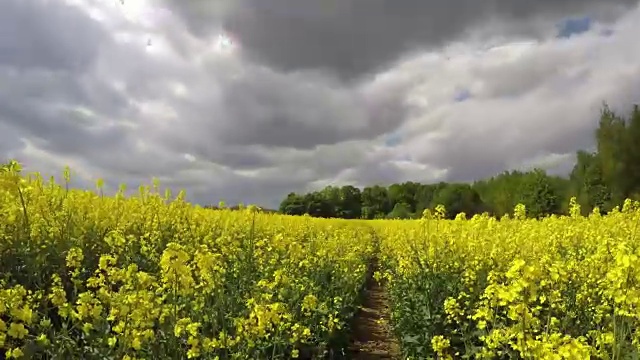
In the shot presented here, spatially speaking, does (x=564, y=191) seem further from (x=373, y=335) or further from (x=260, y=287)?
(x=260, y=287)

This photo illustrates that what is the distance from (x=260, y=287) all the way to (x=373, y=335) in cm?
417

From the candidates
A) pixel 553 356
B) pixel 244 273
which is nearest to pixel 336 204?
pixel 244 273

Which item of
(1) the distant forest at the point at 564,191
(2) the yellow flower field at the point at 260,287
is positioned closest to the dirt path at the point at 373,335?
(2) the yellow flower field at the point at 260,287

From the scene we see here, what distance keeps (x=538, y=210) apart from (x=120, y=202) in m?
32.2

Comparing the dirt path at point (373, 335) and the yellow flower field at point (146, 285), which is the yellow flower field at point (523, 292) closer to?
the dirt path at point (373, 335)

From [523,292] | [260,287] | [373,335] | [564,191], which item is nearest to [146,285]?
[260,287]

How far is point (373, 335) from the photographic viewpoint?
354 inches

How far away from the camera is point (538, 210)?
118 feet

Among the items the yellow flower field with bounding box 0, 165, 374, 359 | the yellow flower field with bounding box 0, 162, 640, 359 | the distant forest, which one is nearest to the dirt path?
the yellow flower field with bounding box 0, 162, 640, 359

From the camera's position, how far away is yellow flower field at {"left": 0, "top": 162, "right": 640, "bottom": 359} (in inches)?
135

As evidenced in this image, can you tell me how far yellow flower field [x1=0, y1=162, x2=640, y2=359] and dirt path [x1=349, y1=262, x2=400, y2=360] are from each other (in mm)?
404

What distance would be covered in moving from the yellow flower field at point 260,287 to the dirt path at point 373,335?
40cm

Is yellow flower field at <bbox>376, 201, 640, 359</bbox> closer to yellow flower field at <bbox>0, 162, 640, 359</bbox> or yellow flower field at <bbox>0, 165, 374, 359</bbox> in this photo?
yellow flower field at <bbox>0, 162, 640, 359</bbox>

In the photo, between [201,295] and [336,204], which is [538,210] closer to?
[336,204]
